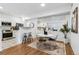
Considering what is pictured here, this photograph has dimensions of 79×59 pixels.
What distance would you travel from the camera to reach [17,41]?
3395 mm

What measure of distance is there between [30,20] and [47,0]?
6.11 ft

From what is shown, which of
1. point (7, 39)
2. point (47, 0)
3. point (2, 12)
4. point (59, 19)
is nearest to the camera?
point (47, 0)

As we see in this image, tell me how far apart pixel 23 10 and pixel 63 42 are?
6.92 ft

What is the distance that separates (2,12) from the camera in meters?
2.47

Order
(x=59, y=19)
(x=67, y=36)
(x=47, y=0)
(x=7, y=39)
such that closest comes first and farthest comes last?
(x=47, y=0) < (x=59, y=19) < (x=67, y=36) < (x=7, y=39)

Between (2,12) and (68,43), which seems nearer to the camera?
(2,12)

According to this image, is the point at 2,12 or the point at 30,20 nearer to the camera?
the point at 2,12
